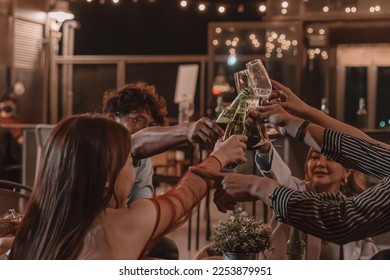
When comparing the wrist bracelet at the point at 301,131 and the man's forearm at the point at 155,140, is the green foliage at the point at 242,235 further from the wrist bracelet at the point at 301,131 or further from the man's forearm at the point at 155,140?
the man's forearm at the point at 155,140

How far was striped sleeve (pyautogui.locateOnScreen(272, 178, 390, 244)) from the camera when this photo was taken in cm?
149

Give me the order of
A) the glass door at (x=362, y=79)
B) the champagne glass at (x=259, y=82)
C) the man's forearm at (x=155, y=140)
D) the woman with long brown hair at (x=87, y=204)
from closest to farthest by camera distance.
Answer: the woman with long brown hair at (x=87, y=204) → the champagne glass at (x=259, y=82) → the man's forearm at (x=155, y=140) → the glass door at (x=362, y=79)

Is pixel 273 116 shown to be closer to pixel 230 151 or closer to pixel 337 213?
pixel 230 151

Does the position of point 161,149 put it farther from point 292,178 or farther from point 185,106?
point 185,106

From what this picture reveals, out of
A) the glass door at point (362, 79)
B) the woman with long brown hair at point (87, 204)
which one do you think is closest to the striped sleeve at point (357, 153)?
the woman with long brown hair at point (87, 204)

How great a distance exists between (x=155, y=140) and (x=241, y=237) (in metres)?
0.50

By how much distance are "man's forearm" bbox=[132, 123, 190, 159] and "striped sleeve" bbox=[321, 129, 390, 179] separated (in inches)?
17.4

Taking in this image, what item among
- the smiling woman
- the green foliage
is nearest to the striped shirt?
the green foliage

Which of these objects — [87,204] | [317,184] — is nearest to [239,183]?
[87,204]

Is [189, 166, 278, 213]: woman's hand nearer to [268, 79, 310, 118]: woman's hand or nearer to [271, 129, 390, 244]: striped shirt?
[271, 129, 390, 244]: striped shirt

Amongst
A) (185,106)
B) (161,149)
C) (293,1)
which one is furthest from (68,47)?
(161,149)

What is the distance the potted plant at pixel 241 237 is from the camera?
163 cm

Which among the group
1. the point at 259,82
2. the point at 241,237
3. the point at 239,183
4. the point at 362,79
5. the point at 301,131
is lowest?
the point at 241,237

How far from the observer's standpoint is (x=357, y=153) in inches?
63.4
